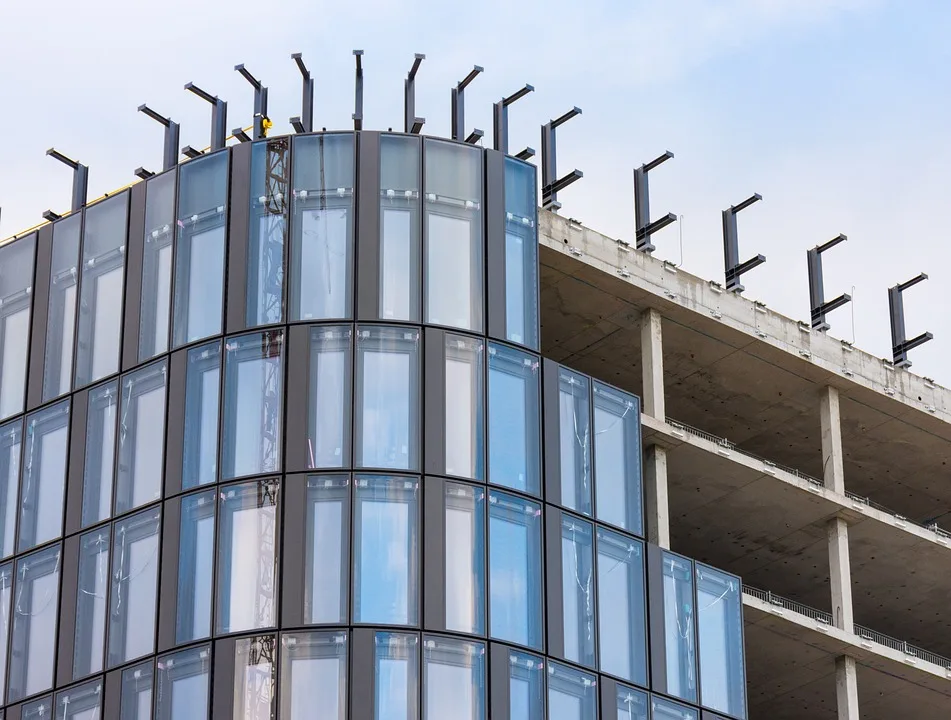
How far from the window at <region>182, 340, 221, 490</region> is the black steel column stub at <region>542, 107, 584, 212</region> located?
12.0 m

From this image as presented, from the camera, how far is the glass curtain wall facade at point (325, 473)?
56.1 meters

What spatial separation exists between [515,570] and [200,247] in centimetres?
1079

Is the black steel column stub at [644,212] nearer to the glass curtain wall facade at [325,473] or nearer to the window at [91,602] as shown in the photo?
the glass curtain wall facade at [325,473]

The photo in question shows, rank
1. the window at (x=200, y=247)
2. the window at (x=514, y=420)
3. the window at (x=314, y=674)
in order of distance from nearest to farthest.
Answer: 1. the window at (x=314, y=674)
2. the window at (x=514, y=420)
3. the window at (x=200, y=247)

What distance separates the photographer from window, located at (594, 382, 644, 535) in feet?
202

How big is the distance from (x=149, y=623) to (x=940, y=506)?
3229 centimetres

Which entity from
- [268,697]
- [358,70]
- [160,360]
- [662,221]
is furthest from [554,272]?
[268,697]

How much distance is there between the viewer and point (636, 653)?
6062 cm

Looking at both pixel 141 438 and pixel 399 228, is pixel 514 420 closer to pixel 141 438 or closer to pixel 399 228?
pixel 399 228

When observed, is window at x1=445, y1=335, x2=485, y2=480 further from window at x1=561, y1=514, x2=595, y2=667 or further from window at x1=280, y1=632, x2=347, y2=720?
window at x1=280, y1=632, x2=347, y2=720

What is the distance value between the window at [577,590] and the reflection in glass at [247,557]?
23.2 ft

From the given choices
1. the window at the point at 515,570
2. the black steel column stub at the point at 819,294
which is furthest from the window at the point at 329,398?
the black steel column stub at the point at 819,294

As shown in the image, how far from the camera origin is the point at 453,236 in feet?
197

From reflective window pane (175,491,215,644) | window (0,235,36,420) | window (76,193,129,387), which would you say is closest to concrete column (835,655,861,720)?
reflective window pane (175,491,215,644)
